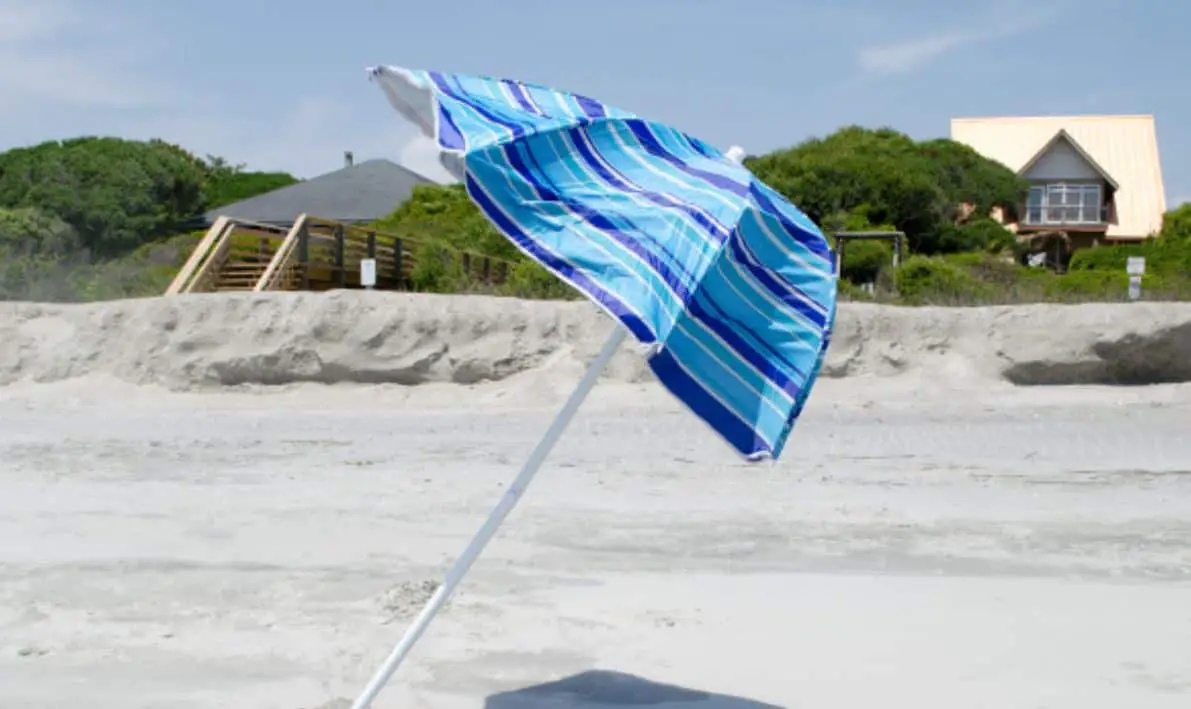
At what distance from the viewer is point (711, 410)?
304cm

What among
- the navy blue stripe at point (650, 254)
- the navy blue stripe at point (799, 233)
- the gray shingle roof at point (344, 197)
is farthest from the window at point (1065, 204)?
the navy blue stripe at point (650, 254)

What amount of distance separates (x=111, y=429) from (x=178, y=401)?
178 cm

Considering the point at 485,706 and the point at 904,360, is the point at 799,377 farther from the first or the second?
the point at 904,360

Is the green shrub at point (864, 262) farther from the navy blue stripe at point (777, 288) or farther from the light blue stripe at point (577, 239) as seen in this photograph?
the light blue stripe at point (577, 239)

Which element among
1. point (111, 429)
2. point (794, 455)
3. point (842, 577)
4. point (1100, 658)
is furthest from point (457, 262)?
point (1100, 658)

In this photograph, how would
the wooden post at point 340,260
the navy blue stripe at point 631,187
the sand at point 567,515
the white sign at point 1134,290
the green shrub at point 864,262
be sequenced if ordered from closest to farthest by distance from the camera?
1. the navy blue stripe at point 631,187
2. the sand at point 567,515
3. the white sign at point 1134,290
4. the wooden post at point 340,260
5. the green shrub at point 864,262

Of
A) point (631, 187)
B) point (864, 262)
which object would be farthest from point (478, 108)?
point (864, 262)

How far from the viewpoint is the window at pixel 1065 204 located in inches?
1620

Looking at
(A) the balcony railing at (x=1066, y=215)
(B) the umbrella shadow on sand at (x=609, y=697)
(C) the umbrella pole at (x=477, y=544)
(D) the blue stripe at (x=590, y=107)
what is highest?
Result: (A) the balcony railing at (x=1066, y=215)

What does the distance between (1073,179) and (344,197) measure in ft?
77.0

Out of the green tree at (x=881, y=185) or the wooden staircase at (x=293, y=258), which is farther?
the green tree at (x=881, y=185)

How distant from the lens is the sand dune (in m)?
12.7

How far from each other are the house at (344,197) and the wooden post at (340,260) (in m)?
18.7

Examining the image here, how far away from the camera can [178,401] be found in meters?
12.3
